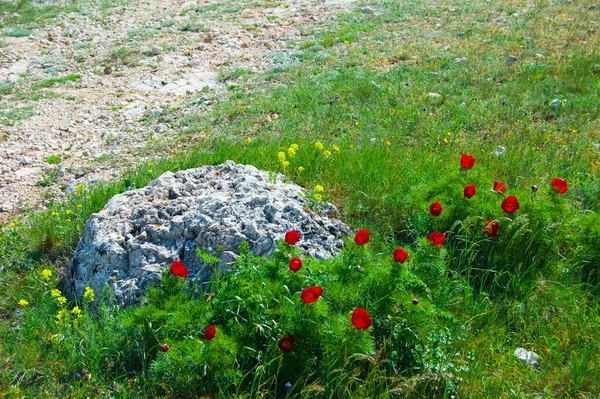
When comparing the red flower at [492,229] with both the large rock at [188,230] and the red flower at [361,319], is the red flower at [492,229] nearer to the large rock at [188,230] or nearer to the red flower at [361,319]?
the large rock at [188,230]

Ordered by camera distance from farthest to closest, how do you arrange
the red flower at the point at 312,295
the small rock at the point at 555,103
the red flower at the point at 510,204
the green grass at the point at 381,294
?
the small rock at the point at 555,103 → the red flower at the point at 510,204 → the green grass at the point at 381,294 → the red flower at the point at 312,295

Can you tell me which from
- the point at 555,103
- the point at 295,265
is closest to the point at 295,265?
the point at 295,265

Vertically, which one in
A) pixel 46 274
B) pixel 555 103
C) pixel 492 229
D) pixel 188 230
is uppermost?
pixel 492 229

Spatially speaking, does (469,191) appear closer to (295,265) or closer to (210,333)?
(295,265)

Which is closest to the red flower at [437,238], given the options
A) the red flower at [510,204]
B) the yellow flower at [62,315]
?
the red flower at [510,204]

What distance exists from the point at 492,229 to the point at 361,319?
1.50 m

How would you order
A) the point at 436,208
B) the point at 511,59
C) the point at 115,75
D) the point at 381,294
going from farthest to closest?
the point at 115,75 < the point at 511,59 < the point at 436,208 < the point at 381,294

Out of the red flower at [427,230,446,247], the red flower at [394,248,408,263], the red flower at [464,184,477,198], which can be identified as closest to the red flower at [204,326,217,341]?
the red flower at [394,248,408,263]

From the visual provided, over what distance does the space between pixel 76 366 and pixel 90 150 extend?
5277 millimetres

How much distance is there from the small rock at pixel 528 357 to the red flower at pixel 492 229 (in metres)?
0.81

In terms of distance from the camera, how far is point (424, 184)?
15.2ft

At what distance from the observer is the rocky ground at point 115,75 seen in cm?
796

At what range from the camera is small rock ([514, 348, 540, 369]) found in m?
3.53

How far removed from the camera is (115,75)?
426 inches
